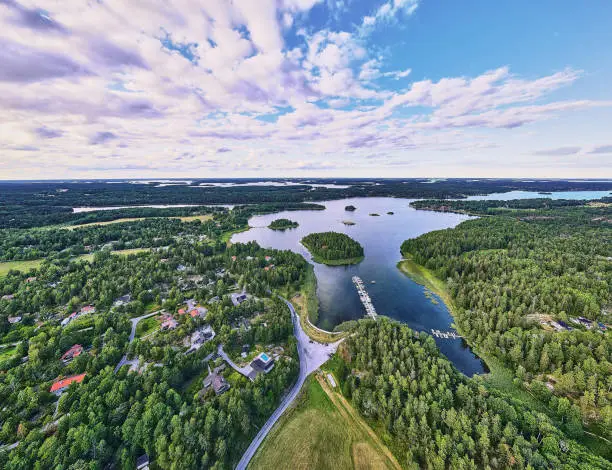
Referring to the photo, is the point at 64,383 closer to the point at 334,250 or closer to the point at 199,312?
the point at 199,312

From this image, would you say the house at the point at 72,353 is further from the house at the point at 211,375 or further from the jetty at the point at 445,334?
the jetty at the point at 445,334

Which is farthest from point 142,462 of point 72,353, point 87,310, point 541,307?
point 541,307

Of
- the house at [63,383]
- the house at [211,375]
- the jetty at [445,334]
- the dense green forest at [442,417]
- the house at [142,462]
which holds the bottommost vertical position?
the jetty at [445,334]

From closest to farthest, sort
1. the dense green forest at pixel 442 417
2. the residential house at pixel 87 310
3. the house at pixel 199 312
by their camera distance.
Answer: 1. the dense green forest at pixel 442 417
2. the house at pixel 199 312
3. the residential house at pixel 87 310

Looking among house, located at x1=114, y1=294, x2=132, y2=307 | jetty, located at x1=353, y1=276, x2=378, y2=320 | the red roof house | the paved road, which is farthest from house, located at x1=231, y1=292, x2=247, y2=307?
jetty, located at x1=353, y1=276, x2=378, y2=320

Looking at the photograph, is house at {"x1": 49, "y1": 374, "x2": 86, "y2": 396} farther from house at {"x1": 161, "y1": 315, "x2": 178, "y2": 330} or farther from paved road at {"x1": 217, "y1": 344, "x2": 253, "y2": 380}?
paved road at {"x1": 217, "y1": 344, "x2": 253, "y2": 380}

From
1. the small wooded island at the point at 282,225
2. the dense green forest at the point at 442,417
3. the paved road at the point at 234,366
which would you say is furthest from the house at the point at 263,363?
the small wooded island at the point at 282,225
